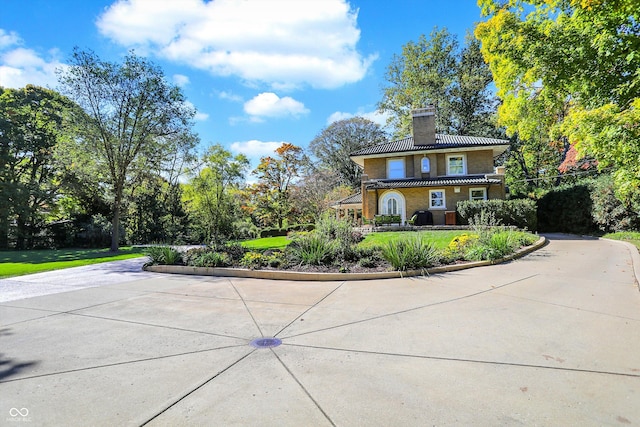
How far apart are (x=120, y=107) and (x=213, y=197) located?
336 inches

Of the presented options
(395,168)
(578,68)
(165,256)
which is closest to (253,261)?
(165,256)

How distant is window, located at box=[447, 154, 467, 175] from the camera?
76.2 feet

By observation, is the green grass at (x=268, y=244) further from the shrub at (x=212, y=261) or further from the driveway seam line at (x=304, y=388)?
the driveway seam line at (x=304, y=388)

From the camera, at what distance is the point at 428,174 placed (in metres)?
23.4


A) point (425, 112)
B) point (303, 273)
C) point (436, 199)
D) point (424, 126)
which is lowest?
point (303, 273)

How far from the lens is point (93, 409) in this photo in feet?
8.17

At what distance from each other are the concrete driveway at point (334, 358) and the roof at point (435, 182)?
16.3 metres

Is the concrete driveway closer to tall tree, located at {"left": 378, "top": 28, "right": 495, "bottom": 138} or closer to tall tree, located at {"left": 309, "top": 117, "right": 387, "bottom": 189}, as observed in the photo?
tall tree, located at {"left": 378, "top": 28, "right": 495, "bottom": 138}

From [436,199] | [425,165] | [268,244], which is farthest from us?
[425,165]

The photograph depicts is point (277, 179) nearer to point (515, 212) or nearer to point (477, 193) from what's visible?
point (477, 193)

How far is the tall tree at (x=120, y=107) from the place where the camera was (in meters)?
16.2

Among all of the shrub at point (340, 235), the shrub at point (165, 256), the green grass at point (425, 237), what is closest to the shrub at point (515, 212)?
the green grass at point (425, 237)

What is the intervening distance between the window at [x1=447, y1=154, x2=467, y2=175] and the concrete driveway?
1826 cm

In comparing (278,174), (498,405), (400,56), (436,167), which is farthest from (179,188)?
(498,405)
